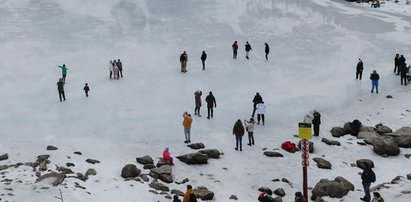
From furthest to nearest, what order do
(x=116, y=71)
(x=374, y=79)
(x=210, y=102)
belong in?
1. (x=116, y=71)
2. (x=374, y=79)
3. (x=210, y=102)

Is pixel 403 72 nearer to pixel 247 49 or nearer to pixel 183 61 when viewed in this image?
pixel 247 49

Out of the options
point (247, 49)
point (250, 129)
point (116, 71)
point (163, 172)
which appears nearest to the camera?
point (163, 172)

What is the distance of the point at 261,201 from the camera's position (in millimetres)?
13250

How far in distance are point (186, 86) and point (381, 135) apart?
1219cm

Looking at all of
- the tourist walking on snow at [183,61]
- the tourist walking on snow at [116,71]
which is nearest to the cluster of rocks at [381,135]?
the tourist walking on snow at [183,61]

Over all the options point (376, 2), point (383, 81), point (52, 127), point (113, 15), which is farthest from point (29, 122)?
point (376, 2)

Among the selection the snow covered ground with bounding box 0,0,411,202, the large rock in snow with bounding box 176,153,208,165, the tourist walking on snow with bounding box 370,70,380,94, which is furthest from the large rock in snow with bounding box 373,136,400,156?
the tourist walking on snow with bounding box 370,70,380,94

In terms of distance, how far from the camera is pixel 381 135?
2116 cm

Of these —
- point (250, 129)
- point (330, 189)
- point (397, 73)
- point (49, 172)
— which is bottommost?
point (330, 189)

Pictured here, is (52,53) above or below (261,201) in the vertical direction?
above

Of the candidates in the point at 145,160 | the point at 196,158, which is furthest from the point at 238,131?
the point at 145,160

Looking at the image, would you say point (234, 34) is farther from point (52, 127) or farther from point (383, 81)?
point (52, 127)

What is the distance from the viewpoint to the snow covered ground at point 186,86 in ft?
58.6

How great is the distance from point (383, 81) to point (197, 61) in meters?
12.9
